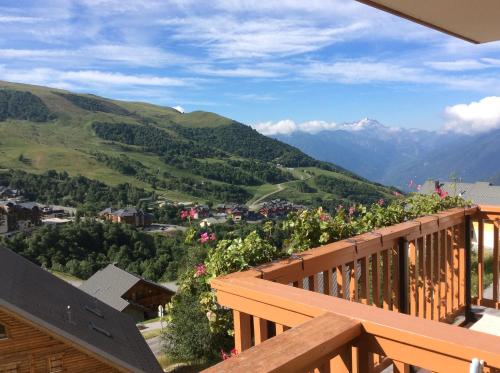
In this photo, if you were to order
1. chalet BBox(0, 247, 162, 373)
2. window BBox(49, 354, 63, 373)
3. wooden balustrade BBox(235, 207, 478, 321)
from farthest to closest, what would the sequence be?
window BBox(49, 354, 63, 373) < chalet BBox(0, 247, 162, 373) < wooden balustrade BBox(235, 207, 478, 321)

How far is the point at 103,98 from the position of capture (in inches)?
6073

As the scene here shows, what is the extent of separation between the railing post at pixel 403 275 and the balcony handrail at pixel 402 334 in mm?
1176

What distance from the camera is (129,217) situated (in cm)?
5791

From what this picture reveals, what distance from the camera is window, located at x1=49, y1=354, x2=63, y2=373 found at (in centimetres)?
2002

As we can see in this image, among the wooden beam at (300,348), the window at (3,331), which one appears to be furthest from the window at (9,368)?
the wooden beam at (300,348)

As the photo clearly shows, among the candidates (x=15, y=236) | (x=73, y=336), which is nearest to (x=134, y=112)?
(x=15, y=236)

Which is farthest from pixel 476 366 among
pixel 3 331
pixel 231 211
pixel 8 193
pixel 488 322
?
pixel 8 193

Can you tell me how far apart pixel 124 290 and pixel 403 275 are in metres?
39.8

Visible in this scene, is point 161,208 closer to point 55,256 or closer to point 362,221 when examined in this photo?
point 55,256

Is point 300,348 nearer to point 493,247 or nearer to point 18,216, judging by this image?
point 493,247

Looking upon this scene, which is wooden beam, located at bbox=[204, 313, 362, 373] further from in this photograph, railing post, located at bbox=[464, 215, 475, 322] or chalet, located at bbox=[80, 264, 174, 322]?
chalet, located at bbox=[80, 264, 174, 322]

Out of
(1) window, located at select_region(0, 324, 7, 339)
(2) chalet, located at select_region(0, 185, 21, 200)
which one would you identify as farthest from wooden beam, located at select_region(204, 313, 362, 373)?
(2) chalet, located at select_region(0, 185, 21, 200)

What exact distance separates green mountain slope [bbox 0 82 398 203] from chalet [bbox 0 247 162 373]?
114 feet

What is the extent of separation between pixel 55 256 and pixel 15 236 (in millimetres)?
6685
